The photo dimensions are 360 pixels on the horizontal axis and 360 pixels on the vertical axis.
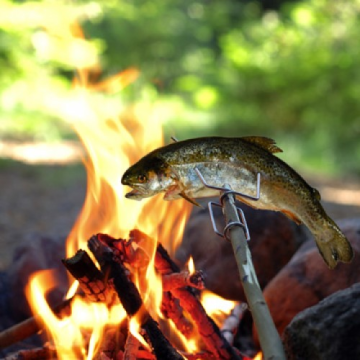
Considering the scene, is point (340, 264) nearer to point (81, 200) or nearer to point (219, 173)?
point (219, 173)

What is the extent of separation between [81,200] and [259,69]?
250 inches

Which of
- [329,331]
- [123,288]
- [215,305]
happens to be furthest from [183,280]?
[329,331]

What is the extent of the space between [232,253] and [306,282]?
491mm

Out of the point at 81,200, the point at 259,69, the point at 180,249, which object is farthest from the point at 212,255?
the point at 259,69

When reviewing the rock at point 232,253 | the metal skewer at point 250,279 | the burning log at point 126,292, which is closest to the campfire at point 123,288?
the burning log at point 126,292

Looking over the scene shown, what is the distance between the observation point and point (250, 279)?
1619 mm

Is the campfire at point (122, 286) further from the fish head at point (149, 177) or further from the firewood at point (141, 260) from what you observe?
the fish head at point (149, 177)

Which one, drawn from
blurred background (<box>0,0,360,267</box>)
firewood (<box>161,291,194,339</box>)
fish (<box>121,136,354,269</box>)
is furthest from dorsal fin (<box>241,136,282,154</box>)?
blurred background (<box>0,0,360,267</box>)

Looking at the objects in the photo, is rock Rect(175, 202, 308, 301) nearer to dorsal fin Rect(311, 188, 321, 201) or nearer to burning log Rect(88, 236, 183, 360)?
burning log Rect(88, 236, 183, 360)

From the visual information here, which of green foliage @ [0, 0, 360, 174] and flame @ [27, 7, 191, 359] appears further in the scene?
green foliage @ [0, 0, 360, 174]

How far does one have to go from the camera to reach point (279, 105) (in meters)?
12.0

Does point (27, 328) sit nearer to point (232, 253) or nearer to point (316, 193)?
point (232, 253)

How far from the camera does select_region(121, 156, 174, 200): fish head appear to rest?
1.74 m

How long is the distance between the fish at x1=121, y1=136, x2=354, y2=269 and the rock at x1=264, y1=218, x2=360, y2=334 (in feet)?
3.38
